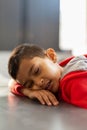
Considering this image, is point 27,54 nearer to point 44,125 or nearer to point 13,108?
point 13,108

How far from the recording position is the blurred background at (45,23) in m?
2.57

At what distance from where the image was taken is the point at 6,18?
257 centimetres

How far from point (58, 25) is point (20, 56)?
179 centimetres

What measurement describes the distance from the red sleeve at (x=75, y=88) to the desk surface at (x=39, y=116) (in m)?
0.03

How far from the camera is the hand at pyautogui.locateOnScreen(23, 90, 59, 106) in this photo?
2.76 feet

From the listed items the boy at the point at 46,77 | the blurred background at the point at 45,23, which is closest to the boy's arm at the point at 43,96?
the boy at the point at 46,77

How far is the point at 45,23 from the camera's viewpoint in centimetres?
267

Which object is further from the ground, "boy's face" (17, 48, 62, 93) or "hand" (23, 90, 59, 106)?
"boy's face" (17, 48, 62, 93)

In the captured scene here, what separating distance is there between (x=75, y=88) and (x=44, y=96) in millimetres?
110

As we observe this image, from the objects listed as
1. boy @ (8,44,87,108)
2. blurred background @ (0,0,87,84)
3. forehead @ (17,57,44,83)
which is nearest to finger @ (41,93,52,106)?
boy @ (8,44,87,108)

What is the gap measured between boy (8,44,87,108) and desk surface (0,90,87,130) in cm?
4

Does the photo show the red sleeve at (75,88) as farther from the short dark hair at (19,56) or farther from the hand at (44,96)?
the short dark hair at (19,56)

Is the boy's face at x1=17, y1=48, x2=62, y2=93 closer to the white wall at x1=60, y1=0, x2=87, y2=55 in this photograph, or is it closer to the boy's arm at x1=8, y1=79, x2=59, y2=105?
the boy's arm at x1=8, y1=79, x2=59, y2=105

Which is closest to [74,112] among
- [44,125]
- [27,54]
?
[44,125]
